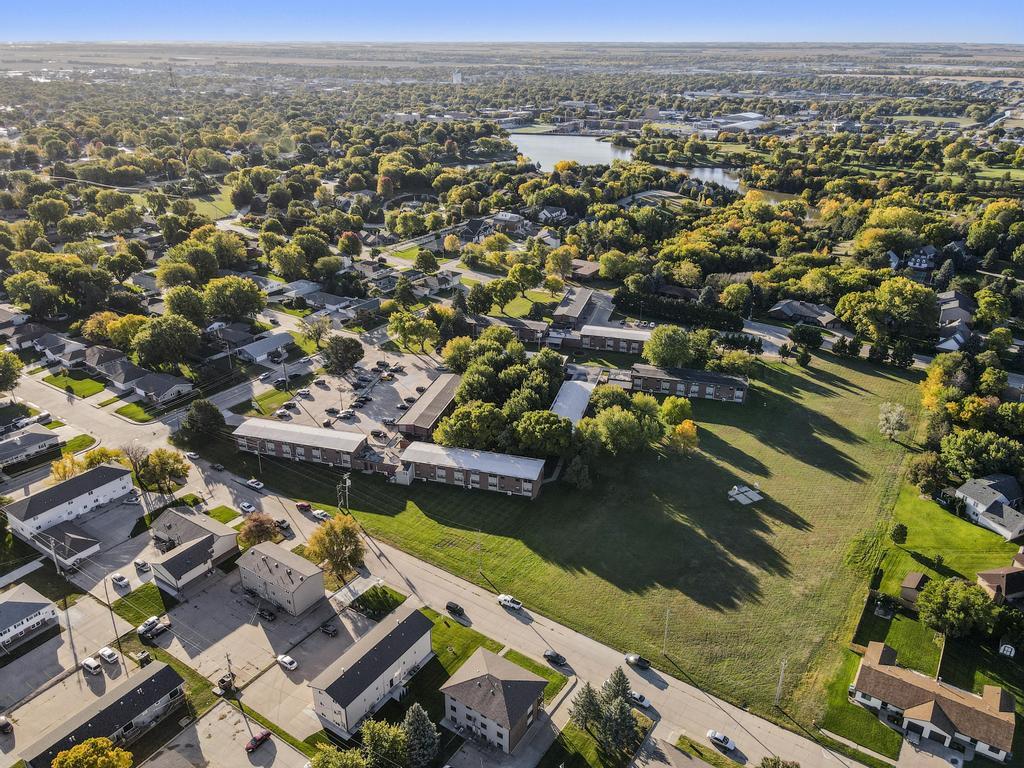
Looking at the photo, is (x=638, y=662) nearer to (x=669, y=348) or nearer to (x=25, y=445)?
(x=669, y=348)

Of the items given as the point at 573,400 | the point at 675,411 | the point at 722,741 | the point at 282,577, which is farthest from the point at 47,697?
the point at 675,411

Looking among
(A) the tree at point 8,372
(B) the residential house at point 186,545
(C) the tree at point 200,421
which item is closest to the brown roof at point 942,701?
(B) the residential house at point 186,545

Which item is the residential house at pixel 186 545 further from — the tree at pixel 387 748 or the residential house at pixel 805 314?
the residential house at pixel 805 314

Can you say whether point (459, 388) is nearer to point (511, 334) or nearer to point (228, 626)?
point (511, 334)

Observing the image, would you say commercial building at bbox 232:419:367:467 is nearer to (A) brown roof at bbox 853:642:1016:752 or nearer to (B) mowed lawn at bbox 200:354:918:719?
(B) mowed lawn at bbox 200:354:918:719

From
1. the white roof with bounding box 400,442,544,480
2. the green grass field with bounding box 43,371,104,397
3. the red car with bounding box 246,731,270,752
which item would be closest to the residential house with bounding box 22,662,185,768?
the red car with bounding box 246,731,270,752
